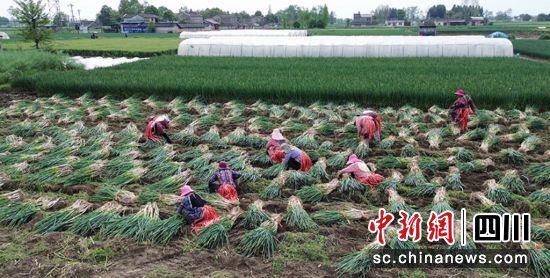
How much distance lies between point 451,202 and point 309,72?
9.68 metres

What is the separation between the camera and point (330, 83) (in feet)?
38.4

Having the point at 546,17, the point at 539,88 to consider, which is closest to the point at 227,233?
the point at 539,88

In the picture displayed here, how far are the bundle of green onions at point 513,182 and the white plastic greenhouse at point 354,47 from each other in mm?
16067

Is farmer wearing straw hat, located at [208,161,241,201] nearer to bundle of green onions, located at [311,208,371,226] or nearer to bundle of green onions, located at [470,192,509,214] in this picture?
bundle of green onions, located at [311,208,371,226]

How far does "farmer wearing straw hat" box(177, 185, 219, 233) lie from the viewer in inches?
184

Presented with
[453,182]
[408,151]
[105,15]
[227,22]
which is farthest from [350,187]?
[105,15]

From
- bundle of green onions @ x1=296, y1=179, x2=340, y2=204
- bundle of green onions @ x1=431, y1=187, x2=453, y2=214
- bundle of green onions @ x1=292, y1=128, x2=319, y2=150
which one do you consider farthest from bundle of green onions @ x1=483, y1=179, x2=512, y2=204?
bundle of green onions @ x1=292, y1=128, x2=319, y2=150

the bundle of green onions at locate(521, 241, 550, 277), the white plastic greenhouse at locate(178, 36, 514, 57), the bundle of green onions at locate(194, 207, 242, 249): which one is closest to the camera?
the bundle of green onions at locate(521, 241, 550, 277)

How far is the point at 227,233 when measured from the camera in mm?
4527

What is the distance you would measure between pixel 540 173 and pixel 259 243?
4033 millimetres

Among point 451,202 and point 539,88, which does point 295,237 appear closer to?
point 451,202

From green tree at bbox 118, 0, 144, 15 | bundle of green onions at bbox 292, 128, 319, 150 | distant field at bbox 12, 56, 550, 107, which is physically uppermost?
green tree at bbox 118, 0, 144, 15

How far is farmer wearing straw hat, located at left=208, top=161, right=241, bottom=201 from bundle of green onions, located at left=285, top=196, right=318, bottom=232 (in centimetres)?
75

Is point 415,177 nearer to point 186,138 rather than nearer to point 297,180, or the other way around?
point 297,180
